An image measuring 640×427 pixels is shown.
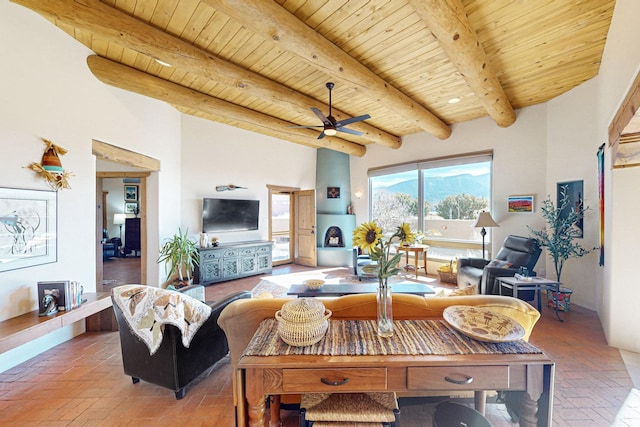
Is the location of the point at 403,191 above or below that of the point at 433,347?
above

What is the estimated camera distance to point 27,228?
2.34 m

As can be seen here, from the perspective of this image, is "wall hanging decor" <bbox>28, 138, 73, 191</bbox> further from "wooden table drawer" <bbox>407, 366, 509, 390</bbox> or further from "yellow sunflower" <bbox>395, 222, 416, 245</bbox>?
"wooden table drawer" <bbox>407, 366, 509, 390</bbox>

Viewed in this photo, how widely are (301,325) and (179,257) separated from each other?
3694 millimetres

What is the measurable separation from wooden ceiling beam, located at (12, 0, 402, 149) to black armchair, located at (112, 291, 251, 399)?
2.42m

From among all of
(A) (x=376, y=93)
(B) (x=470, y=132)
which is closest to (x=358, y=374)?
(A) (x=376, y=93)

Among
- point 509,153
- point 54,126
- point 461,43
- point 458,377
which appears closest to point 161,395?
point 458,377

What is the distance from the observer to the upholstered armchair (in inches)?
136

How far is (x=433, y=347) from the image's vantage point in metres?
1.22

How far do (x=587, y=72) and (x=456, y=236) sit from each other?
3.13 metres

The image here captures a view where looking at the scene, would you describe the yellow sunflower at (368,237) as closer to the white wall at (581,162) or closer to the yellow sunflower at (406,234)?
the yellow sunflower at (406,234)

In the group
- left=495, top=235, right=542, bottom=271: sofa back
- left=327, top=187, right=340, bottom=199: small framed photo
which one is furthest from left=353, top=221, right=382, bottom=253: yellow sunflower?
left=327, top=187, right=340, bottom=199: small framed photo

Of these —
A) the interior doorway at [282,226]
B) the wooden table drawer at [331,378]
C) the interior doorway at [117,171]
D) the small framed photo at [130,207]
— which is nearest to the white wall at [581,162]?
the wooden table drawer at [331,378]

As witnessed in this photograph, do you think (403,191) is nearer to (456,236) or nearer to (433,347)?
(456,236)

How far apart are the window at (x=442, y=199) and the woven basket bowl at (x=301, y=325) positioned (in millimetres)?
4889
